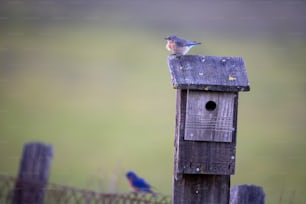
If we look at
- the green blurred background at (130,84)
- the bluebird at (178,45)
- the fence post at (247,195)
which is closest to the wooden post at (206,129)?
the fence post at (247,195)

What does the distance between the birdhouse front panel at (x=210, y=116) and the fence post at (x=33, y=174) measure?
5.99 ft

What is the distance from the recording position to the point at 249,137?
1681cm

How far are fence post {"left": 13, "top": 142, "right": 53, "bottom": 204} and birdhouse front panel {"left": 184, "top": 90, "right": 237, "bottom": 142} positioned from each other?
A: 183 centimetres

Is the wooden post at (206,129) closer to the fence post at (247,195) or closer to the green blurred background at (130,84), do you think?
the fence post at (247,195)

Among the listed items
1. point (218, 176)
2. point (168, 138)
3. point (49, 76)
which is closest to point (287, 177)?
point (168, 138)

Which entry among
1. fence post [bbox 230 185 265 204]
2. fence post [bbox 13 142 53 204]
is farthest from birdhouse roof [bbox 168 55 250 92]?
fence post [bbox 13 142 53 204]

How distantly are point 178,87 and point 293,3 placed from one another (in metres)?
18.1

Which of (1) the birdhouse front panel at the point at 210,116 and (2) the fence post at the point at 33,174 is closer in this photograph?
(1) the birdhouse front panel at the point at 210,116

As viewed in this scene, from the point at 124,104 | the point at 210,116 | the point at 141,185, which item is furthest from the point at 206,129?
the point at 124,104

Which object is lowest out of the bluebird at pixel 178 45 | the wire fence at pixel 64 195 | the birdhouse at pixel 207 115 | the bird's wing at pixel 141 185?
the wire fence at pixel 64 195

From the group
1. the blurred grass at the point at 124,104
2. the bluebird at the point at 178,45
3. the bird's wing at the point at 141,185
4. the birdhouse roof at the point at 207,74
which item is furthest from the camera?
the blurred grass at the point at 124,104

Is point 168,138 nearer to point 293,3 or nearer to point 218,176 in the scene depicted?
point 293,3

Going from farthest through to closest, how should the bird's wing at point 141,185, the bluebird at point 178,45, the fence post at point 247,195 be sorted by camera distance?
1. the bird's wing at point 141,185
2. the bluebird at point 178,45
3. the fence post at point 247,195

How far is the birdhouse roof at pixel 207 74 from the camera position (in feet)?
17.7
